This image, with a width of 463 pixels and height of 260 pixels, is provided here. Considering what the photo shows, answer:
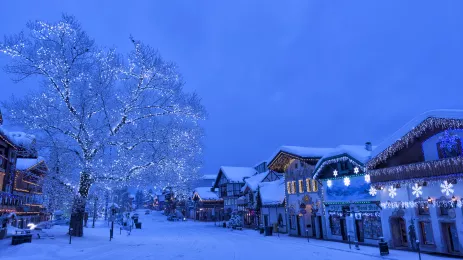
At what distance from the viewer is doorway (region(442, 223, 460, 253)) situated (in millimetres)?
18766

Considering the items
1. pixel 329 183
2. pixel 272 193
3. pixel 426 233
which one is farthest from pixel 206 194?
pixel 426 233

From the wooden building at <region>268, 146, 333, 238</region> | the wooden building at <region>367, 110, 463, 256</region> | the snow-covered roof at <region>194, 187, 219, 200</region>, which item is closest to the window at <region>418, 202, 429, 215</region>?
the wooden building at <region>367, 110, 463, 256</region>

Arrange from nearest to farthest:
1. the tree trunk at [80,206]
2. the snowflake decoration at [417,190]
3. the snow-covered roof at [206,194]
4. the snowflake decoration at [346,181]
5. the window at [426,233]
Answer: the window at [426,233], the snowflake decoration at [417,190], the tree trunk at [80,206], the snowflake decoration at [346,181], the snow-covered roof at [206,194]

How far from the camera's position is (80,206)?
72.0ft

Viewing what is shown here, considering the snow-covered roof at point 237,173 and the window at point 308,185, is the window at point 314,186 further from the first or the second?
the snow-covered roof at point 237,173

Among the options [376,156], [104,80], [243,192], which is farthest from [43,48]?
[243,192]

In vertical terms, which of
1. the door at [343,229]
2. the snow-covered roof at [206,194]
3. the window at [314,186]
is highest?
the snow-covered roof at [206,194]

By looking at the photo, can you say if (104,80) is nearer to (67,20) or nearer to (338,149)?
(67,20)

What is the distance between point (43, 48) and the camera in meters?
20.7

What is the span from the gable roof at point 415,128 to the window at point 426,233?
4.66m

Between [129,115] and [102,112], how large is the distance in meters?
1.95

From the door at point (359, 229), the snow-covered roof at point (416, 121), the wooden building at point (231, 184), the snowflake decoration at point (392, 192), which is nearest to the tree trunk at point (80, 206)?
the snow-covered roof at point (416, 121)

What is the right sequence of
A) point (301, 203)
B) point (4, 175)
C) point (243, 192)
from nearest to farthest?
point (4, 175)
point (301, 203)
point (243, 192)

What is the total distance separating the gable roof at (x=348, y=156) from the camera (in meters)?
25.2
